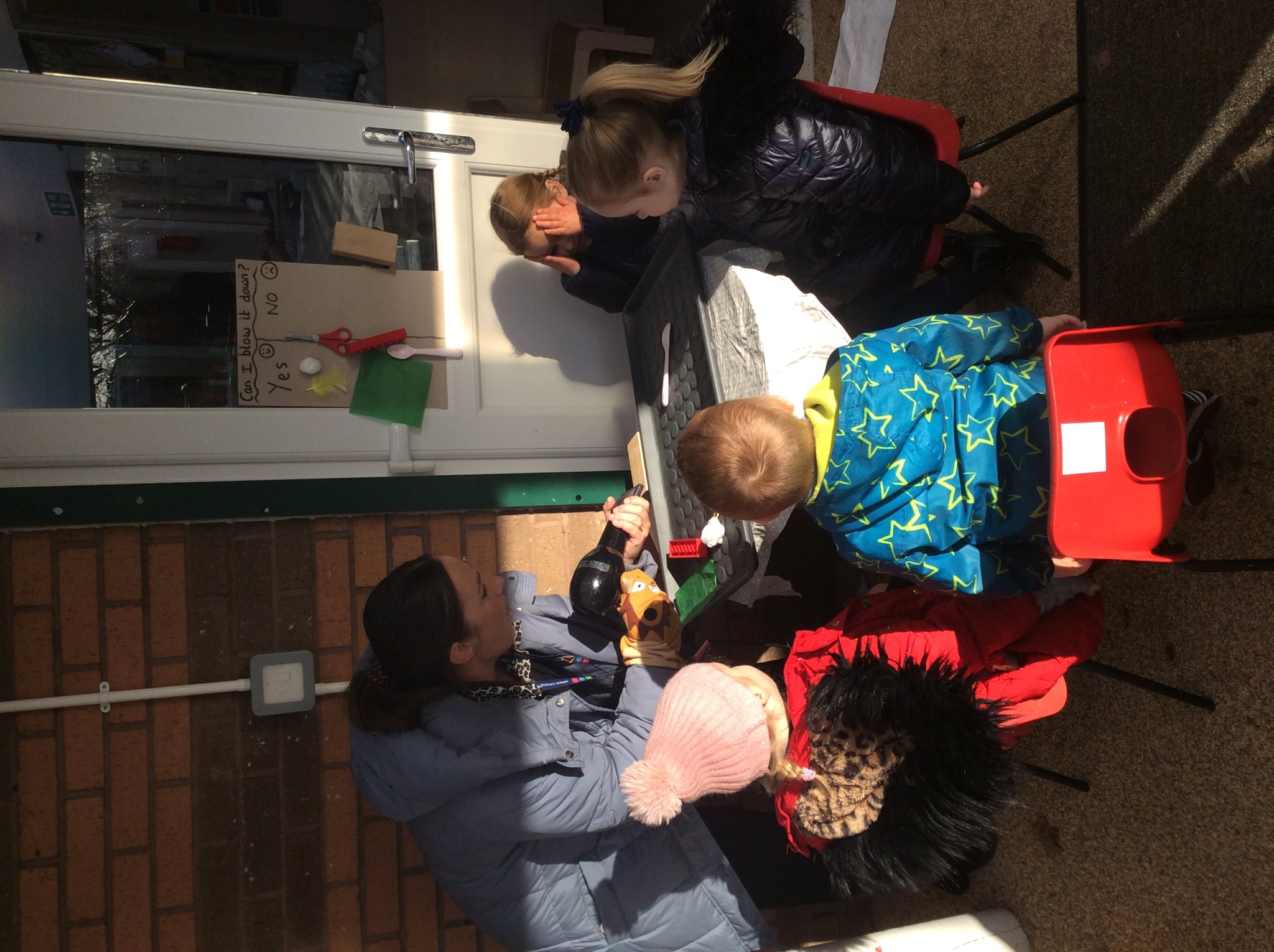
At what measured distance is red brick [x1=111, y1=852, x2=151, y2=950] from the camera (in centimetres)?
176

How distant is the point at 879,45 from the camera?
227cm

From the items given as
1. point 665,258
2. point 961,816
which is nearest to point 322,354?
point 665,258

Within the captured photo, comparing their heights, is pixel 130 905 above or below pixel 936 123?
below

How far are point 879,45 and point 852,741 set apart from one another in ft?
6.59

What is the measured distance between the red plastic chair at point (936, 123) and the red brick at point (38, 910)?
92.9 inches

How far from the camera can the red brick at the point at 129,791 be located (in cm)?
178

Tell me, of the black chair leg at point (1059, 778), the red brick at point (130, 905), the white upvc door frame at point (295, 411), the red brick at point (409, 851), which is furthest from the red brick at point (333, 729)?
the black chair leg at point (1059, 778)

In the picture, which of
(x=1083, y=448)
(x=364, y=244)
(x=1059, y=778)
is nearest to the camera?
(x=1083, y=448)

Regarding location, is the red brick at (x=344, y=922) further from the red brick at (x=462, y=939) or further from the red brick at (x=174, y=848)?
the red brick at (x=174, y=848)

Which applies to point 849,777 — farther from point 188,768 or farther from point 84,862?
point 84,862

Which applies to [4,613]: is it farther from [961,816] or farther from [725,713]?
[961,816]

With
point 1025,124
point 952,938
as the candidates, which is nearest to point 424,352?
point 1025,124

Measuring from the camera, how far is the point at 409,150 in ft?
6.74

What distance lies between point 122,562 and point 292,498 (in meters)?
0.40
